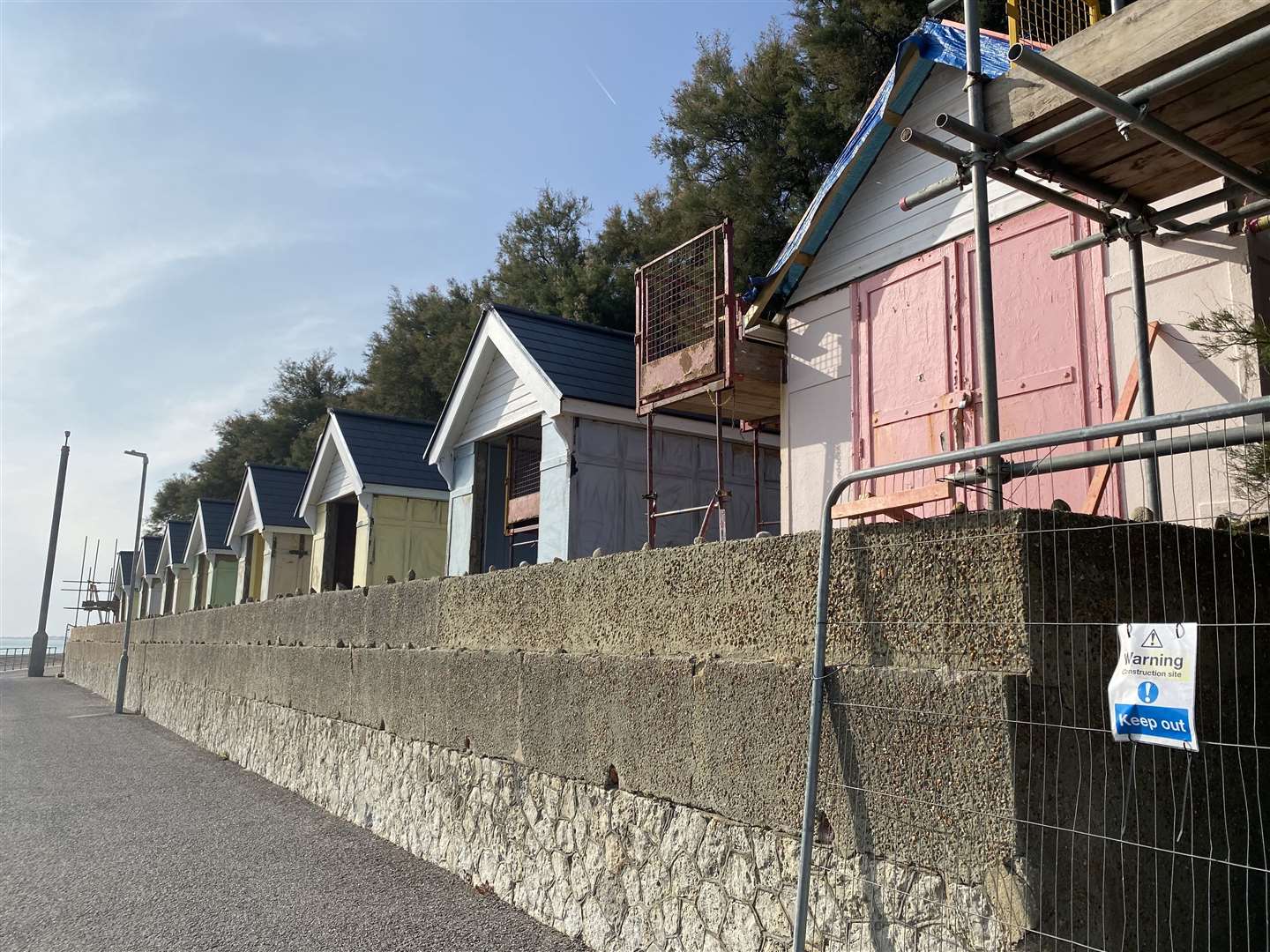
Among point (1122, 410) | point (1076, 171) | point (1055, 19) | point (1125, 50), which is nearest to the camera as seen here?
point (1125, 50)

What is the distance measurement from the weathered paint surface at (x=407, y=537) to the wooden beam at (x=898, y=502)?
11.3 metres

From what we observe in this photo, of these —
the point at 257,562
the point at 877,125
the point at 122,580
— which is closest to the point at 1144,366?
the point at 877,125

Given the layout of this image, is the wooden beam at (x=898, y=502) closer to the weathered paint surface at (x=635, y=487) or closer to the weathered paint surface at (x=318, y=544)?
the weathered paint surface at (x=635, y=487)

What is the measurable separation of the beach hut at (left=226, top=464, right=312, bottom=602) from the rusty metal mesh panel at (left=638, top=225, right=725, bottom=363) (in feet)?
46.4

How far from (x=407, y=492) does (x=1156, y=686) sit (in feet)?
48.8

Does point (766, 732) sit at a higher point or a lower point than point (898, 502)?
lower

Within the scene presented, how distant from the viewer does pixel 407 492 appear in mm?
16562

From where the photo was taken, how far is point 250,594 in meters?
23.1

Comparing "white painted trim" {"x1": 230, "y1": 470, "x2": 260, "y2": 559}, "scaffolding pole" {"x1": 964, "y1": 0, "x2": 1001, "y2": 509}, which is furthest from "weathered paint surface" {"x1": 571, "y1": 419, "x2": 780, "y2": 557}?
"white painted trim" {"x1": 230, "y1": 470, "x2": 260, "y2": 559}

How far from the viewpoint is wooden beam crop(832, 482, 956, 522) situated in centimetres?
482

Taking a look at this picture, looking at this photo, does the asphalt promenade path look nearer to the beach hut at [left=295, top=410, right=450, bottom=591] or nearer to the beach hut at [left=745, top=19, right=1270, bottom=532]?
the beach hut at [left=745, top=19, right=1270, bottom=532]

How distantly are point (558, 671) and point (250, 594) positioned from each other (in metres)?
19.7

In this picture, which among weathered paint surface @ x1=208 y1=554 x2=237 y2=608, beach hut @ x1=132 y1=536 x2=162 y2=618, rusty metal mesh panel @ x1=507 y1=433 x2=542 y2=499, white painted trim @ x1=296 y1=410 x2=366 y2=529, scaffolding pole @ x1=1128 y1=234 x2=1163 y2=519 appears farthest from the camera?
beach hut @ x1=132 y1=536 x2=162 y2=618

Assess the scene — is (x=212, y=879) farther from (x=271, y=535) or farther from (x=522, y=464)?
(x=271, y=535)
